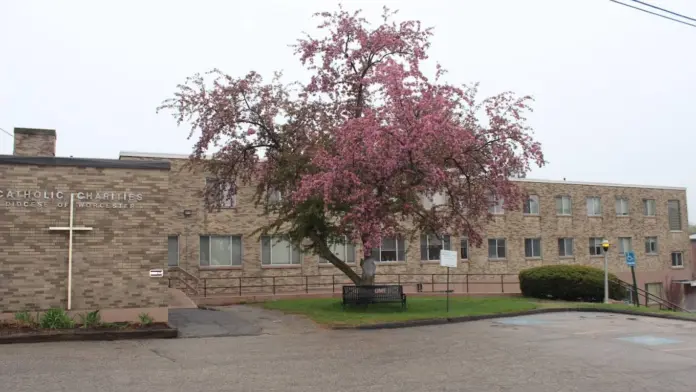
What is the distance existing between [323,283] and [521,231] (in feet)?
42.8

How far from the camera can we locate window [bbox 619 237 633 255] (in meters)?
40.7

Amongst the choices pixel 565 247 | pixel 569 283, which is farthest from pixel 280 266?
pixel 565 247

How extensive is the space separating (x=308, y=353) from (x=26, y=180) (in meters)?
7.56

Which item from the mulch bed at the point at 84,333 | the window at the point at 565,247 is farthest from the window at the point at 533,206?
the mulch bed at the point at 84,333

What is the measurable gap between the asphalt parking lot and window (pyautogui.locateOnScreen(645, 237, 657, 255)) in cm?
2891

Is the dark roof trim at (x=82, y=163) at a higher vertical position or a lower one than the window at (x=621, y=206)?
lower

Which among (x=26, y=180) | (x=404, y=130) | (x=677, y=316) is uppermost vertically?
(x=404, y=130)

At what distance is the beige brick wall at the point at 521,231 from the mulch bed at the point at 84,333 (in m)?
9.58

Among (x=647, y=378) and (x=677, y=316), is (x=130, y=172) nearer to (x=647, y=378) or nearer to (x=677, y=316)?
(x=647, y=378)

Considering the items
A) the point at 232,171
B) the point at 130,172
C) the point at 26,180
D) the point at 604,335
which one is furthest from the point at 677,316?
the point at 26,180

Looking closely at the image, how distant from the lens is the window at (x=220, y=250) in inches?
1102

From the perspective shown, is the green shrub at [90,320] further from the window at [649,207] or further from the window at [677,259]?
the window at [677,259]

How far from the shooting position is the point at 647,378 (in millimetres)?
9484

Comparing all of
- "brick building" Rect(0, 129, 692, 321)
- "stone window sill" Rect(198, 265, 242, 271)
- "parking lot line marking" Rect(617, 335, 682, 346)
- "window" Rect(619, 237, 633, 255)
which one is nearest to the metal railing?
"brick building" Rect(0, 129, 692, 321)
